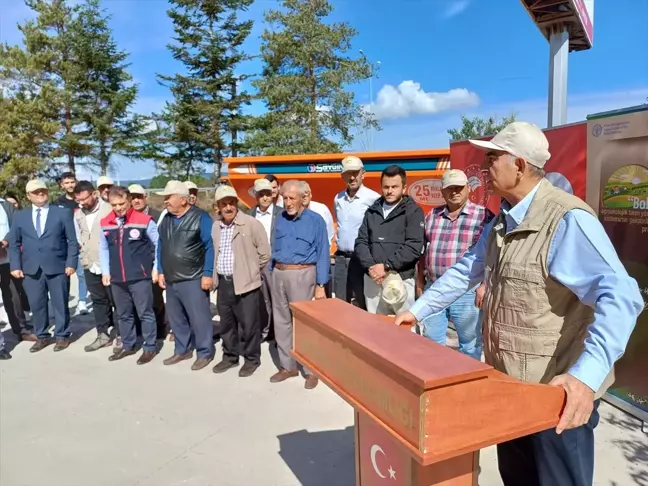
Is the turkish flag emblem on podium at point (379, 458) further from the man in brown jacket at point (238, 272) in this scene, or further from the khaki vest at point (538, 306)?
the man in brown jacket at point (238, 272)

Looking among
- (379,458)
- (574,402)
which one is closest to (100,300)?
(379,458)

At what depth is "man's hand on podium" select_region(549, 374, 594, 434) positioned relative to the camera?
1288mm

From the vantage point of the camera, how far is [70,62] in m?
22.2

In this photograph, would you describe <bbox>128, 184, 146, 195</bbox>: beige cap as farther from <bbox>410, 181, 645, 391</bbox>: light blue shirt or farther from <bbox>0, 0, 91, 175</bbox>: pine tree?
<bbox>0, 0, 91, 175</bbox>: pine tree

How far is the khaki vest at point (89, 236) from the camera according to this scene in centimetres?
551

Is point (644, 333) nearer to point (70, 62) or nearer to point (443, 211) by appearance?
point (443, 211)

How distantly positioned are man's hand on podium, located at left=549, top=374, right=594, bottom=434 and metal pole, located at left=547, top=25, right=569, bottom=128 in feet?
17.3

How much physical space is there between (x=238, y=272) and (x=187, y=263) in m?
0.55

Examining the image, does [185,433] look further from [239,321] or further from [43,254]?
[43,254]

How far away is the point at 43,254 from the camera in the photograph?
17.5 feet

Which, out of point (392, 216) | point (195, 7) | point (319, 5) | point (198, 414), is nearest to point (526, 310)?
point (392, 216)

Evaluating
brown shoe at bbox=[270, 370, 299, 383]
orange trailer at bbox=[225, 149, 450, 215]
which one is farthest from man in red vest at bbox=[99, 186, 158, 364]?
orange trailer at bbox=[225, 149, 450, 215]

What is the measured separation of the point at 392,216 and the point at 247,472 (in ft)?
7.09

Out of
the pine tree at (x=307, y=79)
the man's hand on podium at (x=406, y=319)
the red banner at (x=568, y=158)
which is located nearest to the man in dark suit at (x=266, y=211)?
the red banner at (x=568, y=158)
